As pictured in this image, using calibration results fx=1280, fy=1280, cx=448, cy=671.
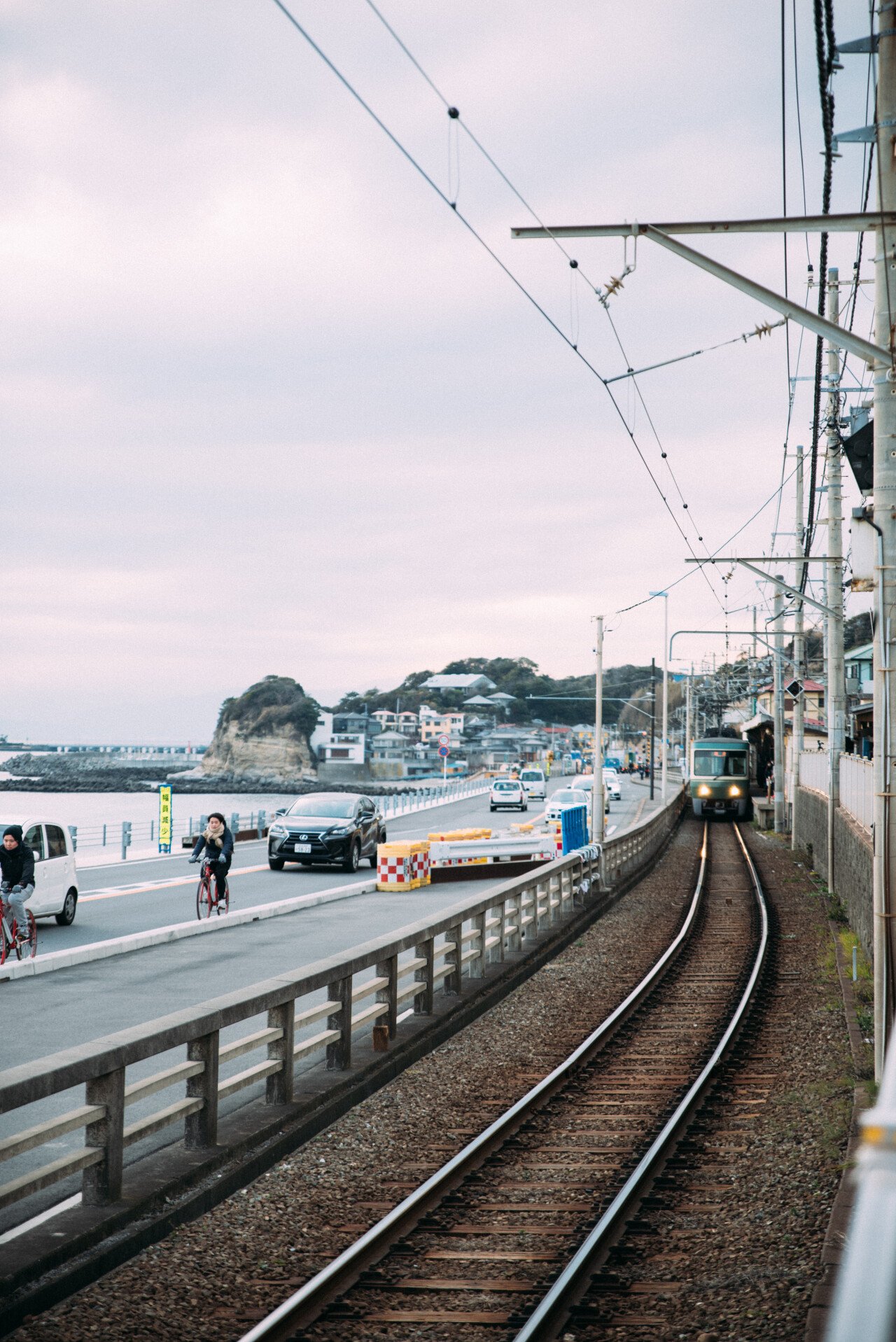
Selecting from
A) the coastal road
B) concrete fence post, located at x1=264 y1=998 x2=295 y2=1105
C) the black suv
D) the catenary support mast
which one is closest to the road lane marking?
the coastal road

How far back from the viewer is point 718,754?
5747 centimetres

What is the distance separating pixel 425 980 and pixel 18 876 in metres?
4.95

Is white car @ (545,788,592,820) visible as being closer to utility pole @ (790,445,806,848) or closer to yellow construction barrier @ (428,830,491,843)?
utility pole @ (790,445,806,848)

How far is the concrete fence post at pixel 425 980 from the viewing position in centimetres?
1220

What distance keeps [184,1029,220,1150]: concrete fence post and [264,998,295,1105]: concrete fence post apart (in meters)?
0.94

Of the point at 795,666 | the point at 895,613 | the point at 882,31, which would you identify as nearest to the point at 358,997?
the point at 895,613

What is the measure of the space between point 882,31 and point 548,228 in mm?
2864

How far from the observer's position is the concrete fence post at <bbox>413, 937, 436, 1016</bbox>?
12.2 meters

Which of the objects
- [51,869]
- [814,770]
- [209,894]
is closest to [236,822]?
[814,770]

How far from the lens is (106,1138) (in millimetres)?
6227

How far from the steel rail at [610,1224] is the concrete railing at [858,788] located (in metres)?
7.19

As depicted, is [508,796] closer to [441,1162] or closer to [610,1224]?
[441,1162]

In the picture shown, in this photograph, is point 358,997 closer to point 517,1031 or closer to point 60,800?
point 517,1031

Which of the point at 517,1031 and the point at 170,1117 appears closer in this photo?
the point at 170,1117
